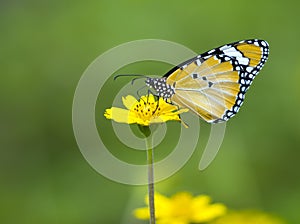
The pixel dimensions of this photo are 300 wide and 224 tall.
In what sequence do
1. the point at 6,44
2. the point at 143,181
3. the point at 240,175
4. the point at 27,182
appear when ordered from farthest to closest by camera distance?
the point at 6,44 < the point at 27,182 < the point at 240,175 < the point at 143,181

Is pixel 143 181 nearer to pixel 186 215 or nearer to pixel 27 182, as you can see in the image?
pixel 186 215

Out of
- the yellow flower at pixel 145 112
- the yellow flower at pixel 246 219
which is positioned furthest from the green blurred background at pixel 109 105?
the yellow flower at pixel 145 112

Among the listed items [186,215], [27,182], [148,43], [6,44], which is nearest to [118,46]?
[148,43]

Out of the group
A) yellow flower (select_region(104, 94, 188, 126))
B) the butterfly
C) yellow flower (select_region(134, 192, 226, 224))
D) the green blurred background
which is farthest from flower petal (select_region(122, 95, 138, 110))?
the green blurred background

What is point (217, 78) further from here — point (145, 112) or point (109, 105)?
point (109, 105)

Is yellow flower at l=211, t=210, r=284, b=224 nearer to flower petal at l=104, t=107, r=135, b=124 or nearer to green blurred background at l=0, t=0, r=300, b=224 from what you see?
flower petal at l=104, t=107, r=135, b=124

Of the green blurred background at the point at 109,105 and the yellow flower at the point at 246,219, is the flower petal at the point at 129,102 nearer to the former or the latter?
the yellow flower at the point at 246,219
